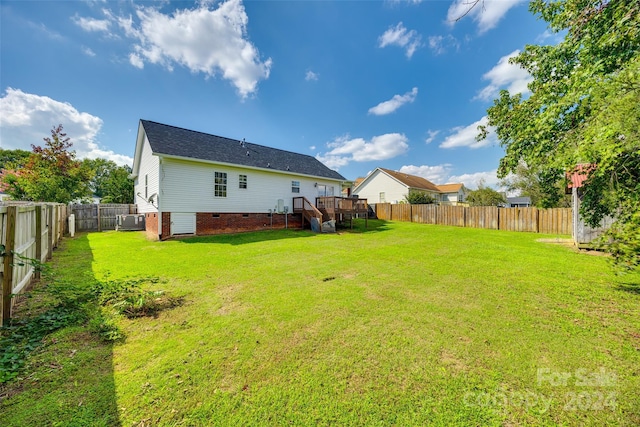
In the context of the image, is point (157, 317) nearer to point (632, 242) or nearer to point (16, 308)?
point (16, 308)

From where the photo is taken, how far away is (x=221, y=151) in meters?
14.2

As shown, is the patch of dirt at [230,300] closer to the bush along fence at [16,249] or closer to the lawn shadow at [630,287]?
the bush along fence at [16,249]

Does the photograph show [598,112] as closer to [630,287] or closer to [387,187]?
[630,287]

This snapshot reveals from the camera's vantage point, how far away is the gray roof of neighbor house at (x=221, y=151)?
12141mm

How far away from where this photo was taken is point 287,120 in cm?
1817

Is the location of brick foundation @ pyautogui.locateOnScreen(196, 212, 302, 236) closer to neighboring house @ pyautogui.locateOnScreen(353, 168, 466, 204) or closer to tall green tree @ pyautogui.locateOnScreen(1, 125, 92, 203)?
tall green tree @ pyautogui.locateOnScreen(1, 125, 92, 203)

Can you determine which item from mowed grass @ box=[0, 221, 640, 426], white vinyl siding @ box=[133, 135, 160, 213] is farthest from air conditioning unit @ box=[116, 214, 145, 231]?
mowed grass @ box=[0, 221, 640, 426]

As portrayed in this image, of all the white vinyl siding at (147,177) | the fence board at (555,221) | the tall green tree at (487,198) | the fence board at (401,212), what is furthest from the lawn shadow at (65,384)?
the tall green tree at (487,198)

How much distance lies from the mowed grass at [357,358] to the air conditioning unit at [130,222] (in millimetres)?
11979

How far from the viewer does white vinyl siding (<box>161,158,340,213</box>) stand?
459 inches

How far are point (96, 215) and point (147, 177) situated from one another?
19.7 feet

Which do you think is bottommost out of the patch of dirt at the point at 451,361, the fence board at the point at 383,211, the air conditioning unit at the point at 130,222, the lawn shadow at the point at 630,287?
the patch of dirt at the point at 451,361

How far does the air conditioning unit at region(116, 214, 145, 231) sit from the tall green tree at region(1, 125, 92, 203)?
614cm

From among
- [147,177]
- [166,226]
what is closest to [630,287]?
[166,226]
